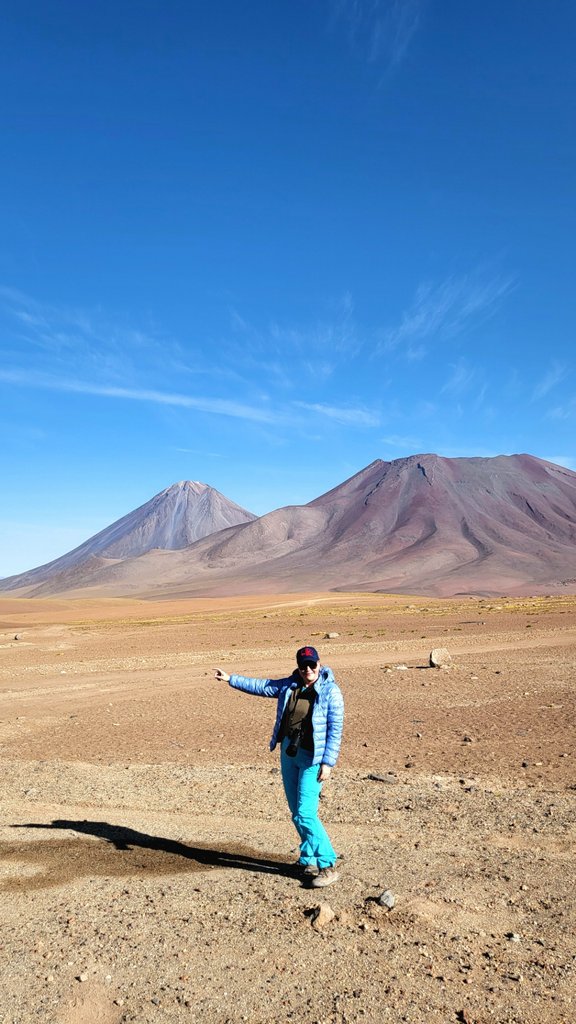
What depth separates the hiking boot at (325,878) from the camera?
6324 mm

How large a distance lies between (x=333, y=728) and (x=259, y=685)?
2.95ft

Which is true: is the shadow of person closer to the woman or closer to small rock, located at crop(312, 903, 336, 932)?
the woman

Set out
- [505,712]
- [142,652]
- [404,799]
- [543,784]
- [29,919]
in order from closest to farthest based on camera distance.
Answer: [29,919]
[404,799]
[543,784]
[505,712]
[142,652]

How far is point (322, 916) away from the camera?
18.7ft

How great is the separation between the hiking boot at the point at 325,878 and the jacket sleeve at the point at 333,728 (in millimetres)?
977

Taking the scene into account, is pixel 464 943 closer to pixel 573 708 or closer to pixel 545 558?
pixel 573 708

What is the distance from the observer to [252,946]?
541cm

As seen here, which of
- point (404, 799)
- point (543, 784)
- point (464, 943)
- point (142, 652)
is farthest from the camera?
point (142, 652)

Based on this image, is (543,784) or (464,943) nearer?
(464,943)

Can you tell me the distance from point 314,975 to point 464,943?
1161 millimetres

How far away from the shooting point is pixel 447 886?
20.8ft

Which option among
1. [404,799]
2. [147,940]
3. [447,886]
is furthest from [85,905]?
[404,799]

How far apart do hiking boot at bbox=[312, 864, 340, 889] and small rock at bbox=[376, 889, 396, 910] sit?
503 millimetres

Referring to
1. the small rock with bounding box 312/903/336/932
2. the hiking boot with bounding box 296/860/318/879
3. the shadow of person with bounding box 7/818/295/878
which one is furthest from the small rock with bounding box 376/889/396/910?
the shadow of person with bounding box 7/818/295/878
